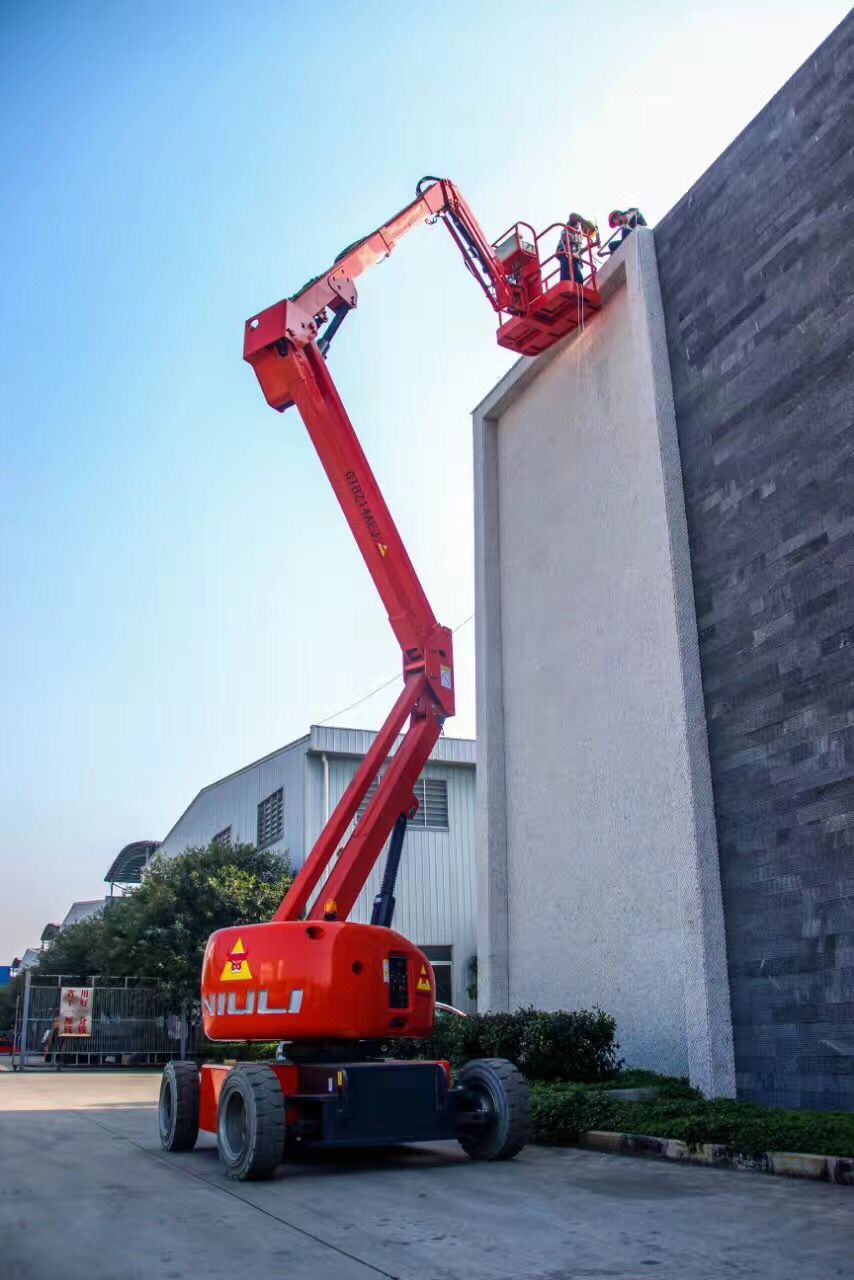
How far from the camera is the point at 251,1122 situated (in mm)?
9164

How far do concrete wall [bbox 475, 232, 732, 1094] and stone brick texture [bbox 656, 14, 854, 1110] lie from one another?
38 cm

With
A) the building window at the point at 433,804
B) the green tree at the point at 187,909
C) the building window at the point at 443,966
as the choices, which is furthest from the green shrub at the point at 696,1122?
the building window at the point at 433,804

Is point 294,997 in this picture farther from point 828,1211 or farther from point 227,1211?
point 828,1211

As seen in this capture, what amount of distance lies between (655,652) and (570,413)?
4.78 metres

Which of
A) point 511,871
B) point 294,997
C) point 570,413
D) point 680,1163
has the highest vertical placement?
point 570,413

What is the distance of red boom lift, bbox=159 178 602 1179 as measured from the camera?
9.71 metres

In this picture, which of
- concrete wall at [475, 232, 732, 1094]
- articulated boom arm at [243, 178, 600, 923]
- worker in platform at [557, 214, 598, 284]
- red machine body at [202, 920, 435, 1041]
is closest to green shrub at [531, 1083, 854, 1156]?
concrete wall at [475, 232, 732, 1094]

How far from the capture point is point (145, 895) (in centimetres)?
3145

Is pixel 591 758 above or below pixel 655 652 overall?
below

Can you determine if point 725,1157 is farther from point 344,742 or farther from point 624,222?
point 344,742

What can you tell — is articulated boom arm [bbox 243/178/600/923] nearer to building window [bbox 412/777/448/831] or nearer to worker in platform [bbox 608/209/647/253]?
worker in platform [bbox 608/209/647/253]

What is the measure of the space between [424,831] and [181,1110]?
20.3m

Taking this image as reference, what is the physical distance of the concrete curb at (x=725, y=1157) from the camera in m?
8.66

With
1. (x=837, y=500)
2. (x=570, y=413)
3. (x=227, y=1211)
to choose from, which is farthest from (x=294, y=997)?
(x=570, y=413)
